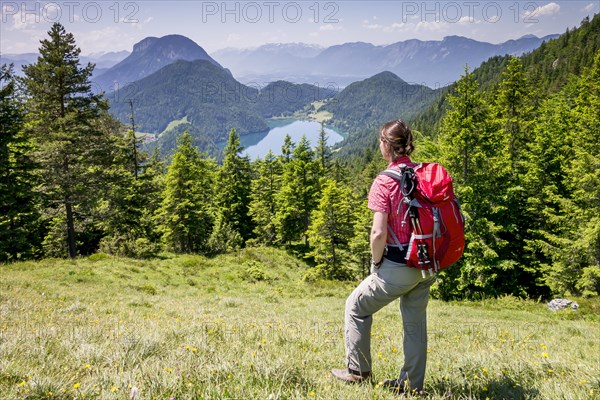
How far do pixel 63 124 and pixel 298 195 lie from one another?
21.8m

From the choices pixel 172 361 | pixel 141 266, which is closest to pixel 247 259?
pixel 141 266

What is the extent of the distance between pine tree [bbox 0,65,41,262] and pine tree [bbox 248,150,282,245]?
21.0 metres

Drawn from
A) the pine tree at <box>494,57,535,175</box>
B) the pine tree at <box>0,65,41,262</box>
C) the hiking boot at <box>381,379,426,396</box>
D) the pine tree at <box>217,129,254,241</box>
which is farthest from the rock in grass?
the pine tree at <box>217,129,254,241</box>

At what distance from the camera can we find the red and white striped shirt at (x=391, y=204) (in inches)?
113

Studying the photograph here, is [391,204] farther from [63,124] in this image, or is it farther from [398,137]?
[63,124]

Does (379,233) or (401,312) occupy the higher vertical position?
(379,233)

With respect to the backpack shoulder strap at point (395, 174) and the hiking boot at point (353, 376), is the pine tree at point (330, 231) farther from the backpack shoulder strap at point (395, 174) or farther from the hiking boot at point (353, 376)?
the backpack shoulder strap at point (395, 174)

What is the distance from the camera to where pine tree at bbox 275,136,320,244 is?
36.4 m

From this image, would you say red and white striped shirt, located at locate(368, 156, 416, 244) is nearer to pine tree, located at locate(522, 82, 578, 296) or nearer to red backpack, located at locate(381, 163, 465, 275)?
red backpack, located at locate(381, 163, 465, 275)

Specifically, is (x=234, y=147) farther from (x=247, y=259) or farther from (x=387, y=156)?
(x=387, y=156)

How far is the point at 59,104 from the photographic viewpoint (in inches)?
816

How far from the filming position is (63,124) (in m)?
20.4

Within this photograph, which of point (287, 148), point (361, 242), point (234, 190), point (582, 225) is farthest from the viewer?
point (287, 148)

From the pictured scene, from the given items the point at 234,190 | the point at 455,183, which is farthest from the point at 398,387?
the point at 234,190
